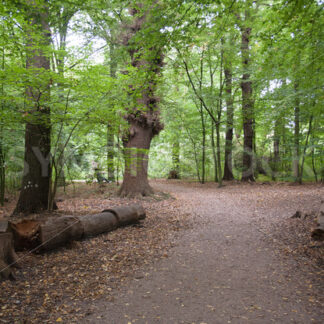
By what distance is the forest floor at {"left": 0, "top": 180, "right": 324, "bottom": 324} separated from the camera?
284 cm

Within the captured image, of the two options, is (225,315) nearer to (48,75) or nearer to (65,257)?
(65,257)

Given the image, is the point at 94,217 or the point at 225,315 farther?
the point at 94,217

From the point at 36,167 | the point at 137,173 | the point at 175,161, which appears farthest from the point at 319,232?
the point at 175,161

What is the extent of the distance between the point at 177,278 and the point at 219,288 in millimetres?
666

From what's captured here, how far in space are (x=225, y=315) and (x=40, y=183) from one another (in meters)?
6.15

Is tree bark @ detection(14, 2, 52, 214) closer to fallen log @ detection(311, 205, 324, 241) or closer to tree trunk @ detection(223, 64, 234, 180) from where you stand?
fallen log @ detection(311, 205, 324, 241)

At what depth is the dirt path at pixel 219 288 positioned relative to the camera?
2.80 meters

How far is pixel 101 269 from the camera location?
3977mm

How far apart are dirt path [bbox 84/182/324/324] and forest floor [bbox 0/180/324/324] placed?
0.01m

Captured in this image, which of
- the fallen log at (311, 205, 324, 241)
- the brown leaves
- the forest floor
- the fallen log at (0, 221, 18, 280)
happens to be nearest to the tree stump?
the fallen log at (311, 205, 324, 241)

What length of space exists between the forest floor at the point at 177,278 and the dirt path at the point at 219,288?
0.04ft

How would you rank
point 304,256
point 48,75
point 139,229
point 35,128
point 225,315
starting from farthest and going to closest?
point 35,128
point 139,229
point 48,75
point 304,256
point 225,315

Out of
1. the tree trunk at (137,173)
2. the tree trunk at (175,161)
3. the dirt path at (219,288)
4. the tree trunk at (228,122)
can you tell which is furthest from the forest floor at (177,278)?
the tree trunk at (175,161)

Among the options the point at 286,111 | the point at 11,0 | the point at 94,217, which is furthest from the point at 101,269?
the point at 286,111
